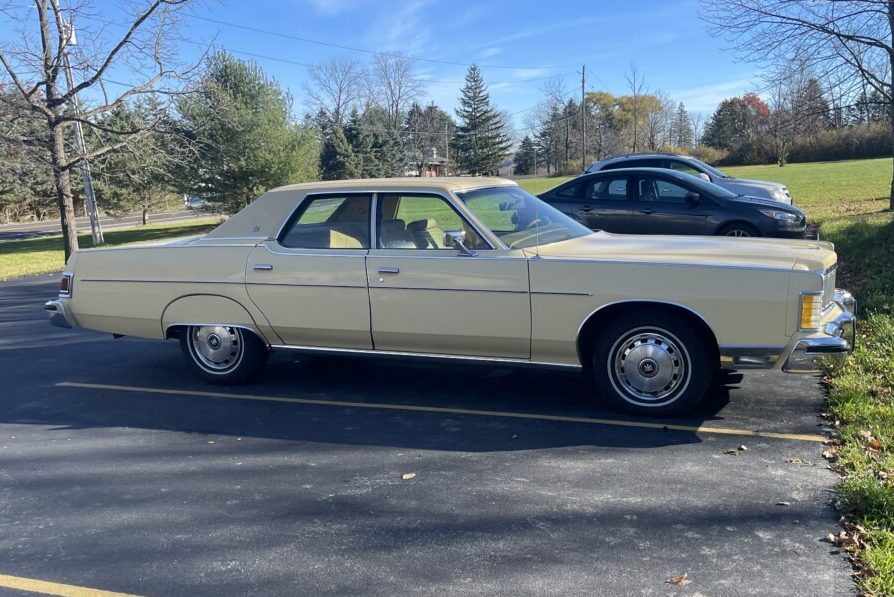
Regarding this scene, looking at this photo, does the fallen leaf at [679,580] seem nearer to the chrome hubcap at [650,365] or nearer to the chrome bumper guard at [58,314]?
the chrome hubcap at [650,365]

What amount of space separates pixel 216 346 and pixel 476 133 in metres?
71.2

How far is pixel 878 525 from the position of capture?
362 centimetres

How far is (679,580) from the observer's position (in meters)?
3.25

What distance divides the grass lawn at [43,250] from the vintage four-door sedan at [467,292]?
9210 millimetres

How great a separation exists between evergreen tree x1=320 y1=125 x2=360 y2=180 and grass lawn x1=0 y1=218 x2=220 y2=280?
812 cm

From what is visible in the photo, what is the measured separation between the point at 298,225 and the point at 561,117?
86.2m

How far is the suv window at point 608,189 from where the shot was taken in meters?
12.0

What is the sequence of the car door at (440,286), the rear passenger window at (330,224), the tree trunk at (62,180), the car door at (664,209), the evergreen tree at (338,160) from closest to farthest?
the car door at (440,286)
the rear passenger window at (330,224)
the car door at (664,209)
the tree trunk at (62,180)
the evergreen tree at (338,160)

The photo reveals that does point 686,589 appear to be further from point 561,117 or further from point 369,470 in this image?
point 561,117

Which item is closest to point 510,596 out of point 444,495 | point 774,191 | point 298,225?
point 444,495

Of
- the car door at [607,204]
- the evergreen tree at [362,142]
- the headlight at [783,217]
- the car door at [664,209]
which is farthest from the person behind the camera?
the evergreen tree at [362,142]

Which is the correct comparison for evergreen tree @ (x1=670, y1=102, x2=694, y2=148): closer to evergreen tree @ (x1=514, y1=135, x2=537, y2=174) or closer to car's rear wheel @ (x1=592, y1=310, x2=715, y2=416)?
evergreen tree @ (x1=514, y1=135, x2=537, y2=174)

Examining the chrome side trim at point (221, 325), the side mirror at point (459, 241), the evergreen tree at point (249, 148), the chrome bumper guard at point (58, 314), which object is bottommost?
the chrome side trim at point (221, 325)

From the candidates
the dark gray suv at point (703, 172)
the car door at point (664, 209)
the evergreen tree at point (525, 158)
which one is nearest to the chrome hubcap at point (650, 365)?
the car door at point (664, 209)
